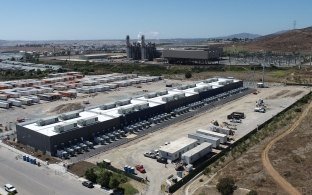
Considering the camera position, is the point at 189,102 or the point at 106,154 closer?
the point at 106,154

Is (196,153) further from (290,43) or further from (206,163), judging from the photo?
(290,43)

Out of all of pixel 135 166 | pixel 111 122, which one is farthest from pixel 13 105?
pixel 135 166

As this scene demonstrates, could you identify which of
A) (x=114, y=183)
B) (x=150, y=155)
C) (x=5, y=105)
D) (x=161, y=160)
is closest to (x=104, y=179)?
(x=114, y=183)

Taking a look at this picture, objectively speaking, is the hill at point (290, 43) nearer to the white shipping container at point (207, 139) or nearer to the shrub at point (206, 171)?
the white shipping container at point (207, 139)

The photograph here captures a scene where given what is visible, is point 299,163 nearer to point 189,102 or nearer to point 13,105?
point 189,102

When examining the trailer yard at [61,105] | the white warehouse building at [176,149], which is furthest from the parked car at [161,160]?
the trailer yard at [61,105]

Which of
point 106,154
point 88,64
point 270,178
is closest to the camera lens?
point 270,178
